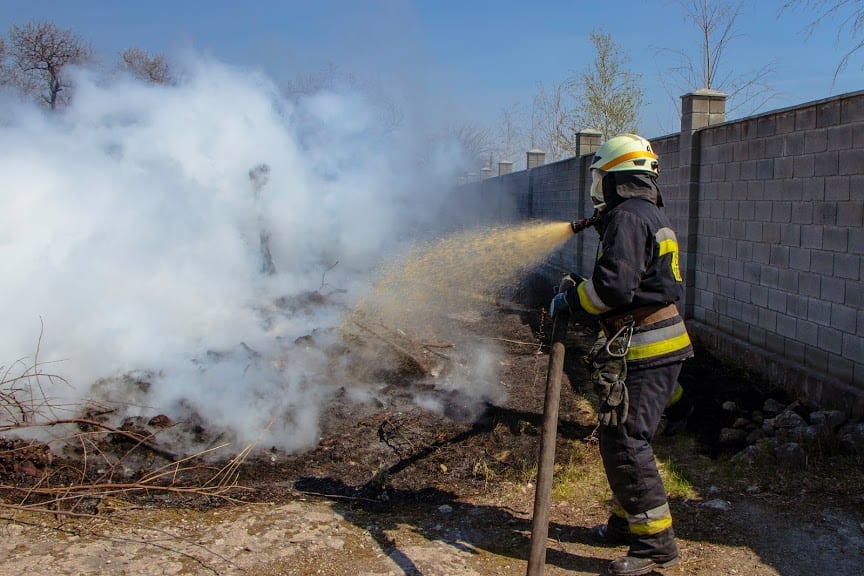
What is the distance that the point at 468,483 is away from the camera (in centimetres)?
421

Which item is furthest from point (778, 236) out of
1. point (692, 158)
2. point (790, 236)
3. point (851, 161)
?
point (692, 158)

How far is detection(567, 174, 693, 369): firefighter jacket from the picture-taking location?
9.69ft

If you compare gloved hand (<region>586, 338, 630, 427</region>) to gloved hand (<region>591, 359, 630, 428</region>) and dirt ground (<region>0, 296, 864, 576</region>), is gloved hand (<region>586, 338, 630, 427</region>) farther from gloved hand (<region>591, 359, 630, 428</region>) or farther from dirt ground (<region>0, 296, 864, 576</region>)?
dirt ground (<region>0, 296, 864, 576</region>)

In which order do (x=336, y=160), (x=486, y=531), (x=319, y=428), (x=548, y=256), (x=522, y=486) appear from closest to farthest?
(x=486, y=531) < (x=522, y=486) < (x=319, y=428) < (x=336, y=160) < (x=548, y=256)

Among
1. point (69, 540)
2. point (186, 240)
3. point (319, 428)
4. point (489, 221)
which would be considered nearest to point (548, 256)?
point (489, 221)

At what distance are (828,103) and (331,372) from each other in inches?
184

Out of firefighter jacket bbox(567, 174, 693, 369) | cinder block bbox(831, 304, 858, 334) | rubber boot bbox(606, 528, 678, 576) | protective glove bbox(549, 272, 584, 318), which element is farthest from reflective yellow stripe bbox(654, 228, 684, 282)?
cinder block bbox(831, 304, 858, 334)

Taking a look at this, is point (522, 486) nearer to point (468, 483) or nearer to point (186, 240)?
point (468, 483)

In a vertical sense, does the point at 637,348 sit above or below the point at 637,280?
below

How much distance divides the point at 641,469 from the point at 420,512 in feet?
4.47

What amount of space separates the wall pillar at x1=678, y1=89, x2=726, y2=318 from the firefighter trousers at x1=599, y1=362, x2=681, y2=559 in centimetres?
500

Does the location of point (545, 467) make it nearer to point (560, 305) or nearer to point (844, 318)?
point (560, 305)

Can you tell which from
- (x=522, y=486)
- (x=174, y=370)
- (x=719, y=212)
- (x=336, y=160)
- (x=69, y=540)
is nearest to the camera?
(x=69, y=540)

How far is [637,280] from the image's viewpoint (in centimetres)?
296
